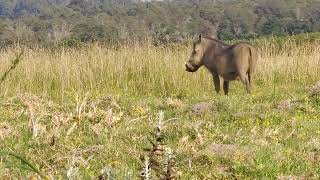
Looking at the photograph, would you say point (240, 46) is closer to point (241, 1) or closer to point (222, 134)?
point (222, 134)

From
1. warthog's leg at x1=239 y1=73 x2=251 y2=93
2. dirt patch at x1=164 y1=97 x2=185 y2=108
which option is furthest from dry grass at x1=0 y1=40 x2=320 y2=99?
dirt patch at x1=164 y1=97 x2=185 y2=108

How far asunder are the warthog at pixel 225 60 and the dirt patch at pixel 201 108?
2.37m

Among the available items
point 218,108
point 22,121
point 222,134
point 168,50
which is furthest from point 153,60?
point 222,134

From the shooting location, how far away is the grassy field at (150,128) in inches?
139

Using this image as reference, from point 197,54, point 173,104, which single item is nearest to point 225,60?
point 197,54

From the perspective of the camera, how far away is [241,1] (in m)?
151

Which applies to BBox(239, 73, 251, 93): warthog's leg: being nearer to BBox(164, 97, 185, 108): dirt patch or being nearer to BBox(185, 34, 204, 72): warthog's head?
BBox(185, 34, 204, 72): warthog's head

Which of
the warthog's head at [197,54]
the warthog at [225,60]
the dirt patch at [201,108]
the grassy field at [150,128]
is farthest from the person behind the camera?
the warthog's head at [197,54]

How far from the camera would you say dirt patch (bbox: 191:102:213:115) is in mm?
6363

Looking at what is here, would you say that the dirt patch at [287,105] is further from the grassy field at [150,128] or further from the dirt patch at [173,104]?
the dirt patch at [173,104]

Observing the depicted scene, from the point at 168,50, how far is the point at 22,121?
254 inches

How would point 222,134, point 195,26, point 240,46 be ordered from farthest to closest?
point 195,26 < point 240,46 < point 222,134

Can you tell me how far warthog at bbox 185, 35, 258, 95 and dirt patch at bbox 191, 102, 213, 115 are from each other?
2374mm

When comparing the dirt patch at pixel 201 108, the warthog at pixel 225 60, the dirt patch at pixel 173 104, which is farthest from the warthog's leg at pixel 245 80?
the dirt patch at pixel 201 108
